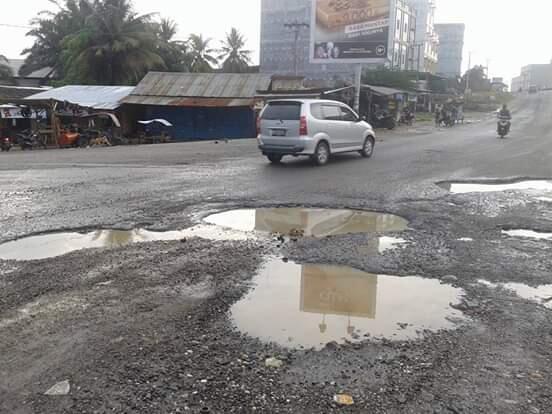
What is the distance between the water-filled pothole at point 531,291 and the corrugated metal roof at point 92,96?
100ft

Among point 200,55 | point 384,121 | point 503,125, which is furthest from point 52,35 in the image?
point 503,125

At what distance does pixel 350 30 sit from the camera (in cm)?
3322

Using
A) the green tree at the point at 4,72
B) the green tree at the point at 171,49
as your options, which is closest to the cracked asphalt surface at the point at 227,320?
the green tree at the point at 171,49

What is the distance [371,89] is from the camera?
125 ft

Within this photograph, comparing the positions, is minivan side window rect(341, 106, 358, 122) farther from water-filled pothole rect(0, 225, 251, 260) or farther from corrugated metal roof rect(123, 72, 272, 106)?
corrugated metal roof rect(123, 72, 272, 106)

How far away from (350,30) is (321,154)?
21.3 meters

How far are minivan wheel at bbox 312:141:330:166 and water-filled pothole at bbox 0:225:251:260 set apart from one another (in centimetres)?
721

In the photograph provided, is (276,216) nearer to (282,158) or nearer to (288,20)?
(282,158)

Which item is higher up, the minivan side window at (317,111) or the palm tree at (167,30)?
the palm tree at (167,30)

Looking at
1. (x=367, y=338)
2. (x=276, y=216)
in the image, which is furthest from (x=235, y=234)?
(x=367, y=338)

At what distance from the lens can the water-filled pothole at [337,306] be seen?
4.13 meters

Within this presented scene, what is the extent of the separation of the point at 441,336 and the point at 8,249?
482cm

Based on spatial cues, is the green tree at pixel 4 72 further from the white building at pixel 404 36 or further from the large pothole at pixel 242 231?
the large pothole at pixel 242 231

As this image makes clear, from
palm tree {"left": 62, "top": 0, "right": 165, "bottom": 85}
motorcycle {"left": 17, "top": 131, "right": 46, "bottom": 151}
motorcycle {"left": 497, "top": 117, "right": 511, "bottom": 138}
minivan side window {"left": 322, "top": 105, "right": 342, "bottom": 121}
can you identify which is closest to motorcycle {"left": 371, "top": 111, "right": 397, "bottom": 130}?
motorcycle {"left": 497, "top": 117, "right": 511, "bottom": 138}
